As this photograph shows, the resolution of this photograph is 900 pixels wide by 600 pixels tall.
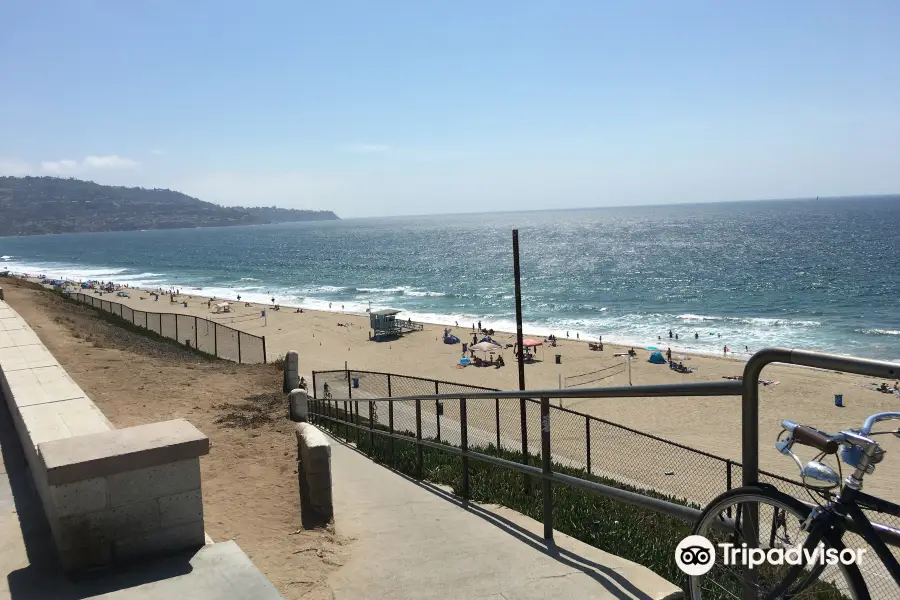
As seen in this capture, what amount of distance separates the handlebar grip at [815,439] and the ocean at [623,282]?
1699 inches

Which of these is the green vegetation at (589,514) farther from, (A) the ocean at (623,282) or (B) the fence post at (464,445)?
(A) the ocean at (623,282)

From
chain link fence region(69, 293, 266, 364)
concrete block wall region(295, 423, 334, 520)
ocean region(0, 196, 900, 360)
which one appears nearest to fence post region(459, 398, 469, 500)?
concrete block wall region(295, 423, 334, 520)

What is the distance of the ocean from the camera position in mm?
51438

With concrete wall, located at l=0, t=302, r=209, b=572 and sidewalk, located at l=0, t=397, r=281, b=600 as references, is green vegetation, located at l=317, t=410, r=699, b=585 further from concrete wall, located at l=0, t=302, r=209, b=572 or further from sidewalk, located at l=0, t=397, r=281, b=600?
concrete wall, located at l=0, t=302, r=209, b=572

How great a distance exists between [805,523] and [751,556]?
1.52 feet

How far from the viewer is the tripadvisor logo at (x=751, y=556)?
234 centimetres

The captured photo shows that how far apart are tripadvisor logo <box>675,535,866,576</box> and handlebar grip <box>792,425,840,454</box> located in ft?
1.10

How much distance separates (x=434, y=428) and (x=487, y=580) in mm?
13127

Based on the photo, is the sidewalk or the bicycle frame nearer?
the bicycle frame

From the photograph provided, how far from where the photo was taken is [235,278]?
104 metres

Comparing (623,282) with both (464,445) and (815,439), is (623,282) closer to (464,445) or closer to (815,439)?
(464,445)

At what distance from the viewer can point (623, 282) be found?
80.7 m

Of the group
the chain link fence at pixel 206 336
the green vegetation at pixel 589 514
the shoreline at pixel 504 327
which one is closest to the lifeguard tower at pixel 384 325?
the shoreline at pixel 504 327

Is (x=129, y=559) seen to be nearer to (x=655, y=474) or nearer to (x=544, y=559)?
(x=544, y=559)
